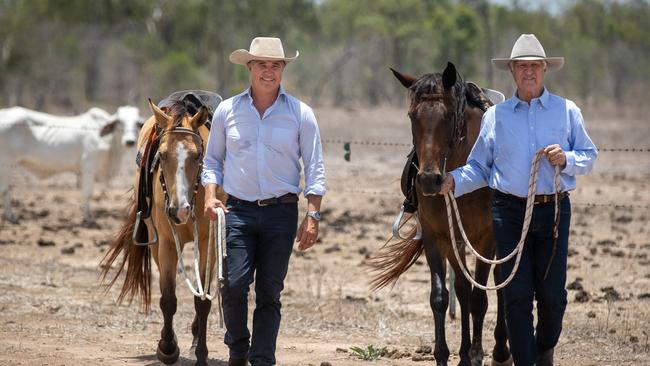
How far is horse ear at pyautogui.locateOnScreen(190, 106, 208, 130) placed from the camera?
700 centimetres

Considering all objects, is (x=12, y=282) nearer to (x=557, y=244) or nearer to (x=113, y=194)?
(x=557, y=244)

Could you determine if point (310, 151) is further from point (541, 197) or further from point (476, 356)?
point (476, 356)

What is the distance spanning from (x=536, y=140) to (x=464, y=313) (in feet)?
5.41

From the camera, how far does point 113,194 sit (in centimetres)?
2011

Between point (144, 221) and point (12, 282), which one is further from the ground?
point (144, 221)

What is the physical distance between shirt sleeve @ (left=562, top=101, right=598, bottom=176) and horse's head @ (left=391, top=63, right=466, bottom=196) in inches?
27.6

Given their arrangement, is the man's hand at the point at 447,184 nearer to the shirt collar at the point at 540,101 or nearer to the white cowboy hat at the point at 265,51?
the shirt collar at the point at 540,101

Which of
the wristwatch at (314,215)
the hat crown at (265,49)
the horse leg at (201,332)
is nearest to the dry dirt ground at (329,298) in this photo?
the horse leg at (201,332)

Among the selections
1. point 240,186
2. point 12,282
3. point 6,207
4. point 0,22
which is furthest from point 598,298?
point 0,22

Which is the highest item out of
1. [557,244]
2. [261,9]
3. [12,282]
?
[261,9]

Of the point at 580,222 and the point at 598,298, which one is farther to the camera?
the point at 580,222

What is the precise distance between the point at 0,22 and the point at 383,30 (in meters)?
15.1

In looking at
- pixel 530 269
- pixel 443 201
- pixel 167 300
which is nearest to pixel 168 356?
pixel 167 300

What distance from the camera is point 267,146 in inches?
238
